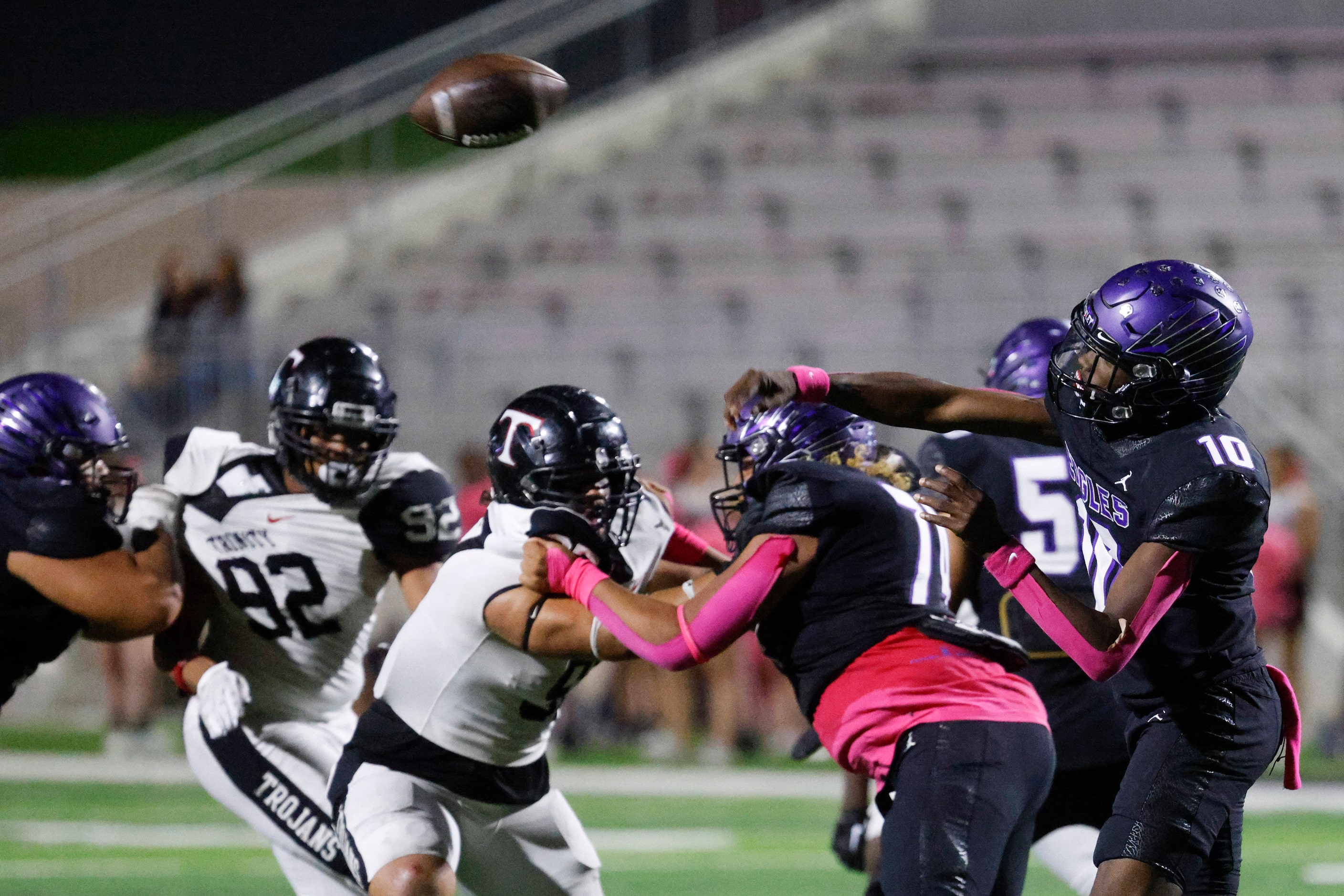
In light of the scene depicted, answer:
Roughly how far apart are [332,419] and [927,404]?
57.8 inches

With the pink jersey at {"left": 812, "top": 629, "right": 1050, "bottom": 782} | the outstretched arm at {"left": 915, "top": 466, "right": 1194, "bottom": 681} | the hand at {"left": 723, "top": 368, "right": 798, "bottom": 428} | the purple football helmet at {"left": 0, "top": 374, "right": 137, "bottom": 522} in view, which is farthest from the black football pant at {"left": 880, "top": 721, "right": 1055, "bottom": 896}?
the purple football helmet at {"left": 0, "top": 374, "right": 137, "bottom": 522}

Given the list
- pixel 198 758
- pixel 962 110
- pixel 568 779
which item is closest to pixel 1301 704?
pixel 568 779

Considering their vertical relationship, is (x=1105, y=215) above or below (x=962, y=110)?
below

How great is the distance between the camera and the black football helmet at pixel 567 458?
348 cm

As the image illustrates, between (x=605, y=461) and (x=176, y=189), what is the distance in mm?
10183

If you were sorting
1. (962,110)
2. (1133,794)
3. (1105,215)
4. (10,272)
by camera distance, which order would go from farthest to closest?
(962,110) → (1105,215) → (10,272) → (1133,794)

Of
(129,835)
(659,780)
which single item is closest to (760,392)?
(129,835)

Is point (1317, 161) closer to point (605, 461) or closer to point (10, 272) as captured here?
point (10, 272)

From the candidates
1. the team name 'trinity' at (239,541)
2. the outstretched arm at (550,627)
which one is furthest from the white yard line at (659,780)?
the outstretched arm at (550,627)

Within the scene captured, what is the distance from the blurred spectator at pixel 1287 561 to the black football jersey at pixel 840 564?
19.9 feet

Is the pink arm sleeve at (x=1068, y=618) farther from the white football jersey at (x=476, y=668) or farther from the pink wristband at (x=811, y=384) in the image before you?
the white football jersey at (x=476, y=668)

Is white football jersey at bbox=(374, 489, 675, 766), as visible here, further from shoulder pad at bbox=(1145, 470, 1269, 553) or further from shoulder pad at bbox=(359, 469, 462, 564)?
shoulder pad at bbox=(1145, 470, 1269, 553)

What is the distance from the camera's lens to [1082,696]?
4.07 metres

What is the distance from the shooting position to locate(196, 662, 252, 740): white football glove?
394 centimetres
